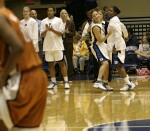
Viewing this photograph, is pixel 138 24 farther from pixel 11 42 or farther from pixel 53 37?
pixel 11 42

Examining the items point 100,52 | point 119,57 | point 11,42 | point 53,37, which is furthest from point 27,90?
point 53,37

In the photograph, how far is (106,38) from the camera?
31.6ft

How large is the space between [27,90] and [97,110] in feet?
14.6

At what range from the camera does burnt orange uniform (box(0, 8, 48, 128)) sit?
10.2ft

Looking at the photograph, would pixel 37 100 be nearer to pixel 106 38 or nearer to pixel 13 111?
pixel 13 111

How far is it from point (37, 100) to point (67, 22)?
8.79 m

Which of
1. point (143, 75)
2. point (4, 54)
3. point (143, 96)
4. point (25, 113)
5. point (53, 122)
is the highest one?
point (4, 54)

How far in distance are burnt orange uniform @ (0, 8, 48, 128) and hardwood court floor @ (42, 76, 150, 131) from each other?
279cm

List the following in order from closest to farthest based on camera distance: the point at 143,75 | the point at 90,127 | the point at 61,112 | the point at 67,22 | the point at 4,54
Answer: the point at 4,54 < the point at 90,127 < the point at 61,112 < the point at 67,22 < the point at 143,75

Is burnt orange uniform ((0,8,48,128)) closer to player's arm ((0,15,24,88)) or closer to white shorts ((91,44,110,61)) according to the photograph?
player's arm ((0,15,24,88))

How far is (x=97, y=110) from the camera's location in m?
7.47

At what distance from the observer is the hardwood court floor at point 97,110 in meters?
6.13

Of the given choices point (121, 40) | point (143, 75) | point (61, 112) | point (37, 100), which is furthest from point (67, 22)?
point (37, 100)

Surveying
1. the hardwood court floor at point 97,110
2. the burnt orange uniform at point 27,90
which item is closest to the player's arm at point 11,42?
the burnt orange uniform at point 27,90
